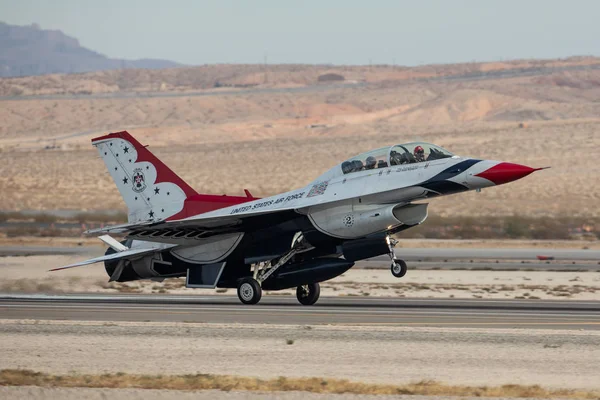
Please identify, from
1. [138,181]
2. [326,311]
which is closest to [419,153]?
[326,311]

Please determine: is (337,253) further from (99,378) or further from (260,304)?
(99,378)

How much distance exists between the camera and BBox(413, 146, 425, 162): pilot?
22.2 metres

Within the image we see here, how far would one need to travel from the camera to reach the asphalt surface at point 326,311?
66.9 ft

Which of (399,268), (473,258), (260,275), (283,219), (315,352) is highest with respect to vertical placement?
(283,219)

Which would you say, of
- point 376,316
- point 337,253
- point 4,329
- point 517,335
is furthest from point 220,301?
point 517,335

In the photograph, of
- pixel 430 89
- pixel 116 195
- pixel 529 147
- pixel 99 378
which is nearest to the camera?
pixel 99 378

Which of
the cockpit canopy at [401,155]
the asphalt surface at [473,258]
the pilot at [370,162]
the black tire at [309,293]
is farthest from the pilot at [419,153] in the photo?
the asphalt surface at [473,258]

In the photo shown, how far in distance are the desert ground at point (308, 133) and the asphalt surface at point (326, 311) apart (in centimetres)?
3355

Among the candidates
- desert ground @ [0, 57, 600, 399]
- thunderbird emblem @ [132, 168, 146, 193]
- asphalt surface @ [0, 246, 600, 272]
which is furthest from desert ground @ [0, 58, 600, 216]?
thunderbird emblem @ [132, 168, 146, 193]

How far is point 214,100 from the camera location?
142000 millimetres

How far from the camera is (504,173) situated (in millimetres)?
20953

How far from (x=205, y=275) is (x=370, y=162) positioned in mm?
5292

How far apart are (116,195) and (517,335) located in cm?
5574

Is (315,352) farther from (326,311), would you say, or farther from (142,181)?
(142,181)
